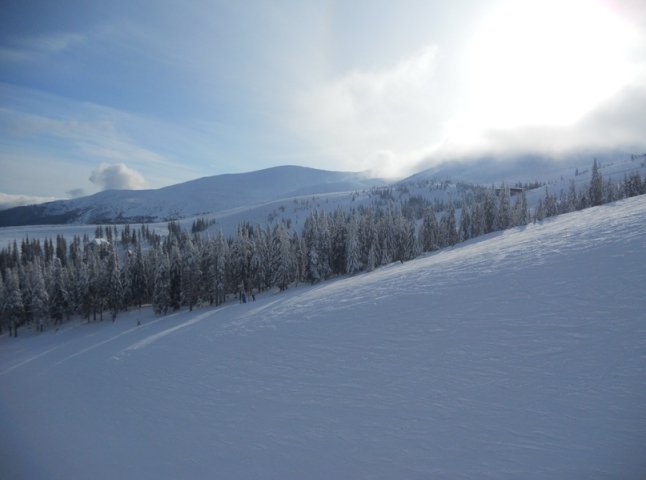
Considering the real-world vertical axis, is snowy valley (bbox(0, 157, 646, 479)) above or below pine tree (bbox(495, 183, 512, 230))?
below

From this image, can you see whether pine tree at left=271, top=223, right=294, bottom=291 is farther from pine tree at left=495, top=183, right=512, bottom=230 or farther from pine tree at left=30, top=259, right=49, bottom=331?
pine tree at left=495, top=183, right=512, bottom=230

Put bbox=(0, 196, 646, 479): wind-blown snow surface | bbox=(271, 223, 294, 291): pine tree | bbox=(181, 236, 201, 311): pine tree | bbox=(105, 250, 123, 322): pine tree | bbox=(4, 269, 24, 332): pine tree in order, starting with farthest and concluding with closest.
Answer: bbox=(4, 269, 24, 332): pine tree
bbox=(105, 250, 123, 322): pine tree
bbox=(271, 223, 294, 291): pine tree
bbox=(181, 236, 201, 311): pine tree
bbox=(0, 196, 646, 479): wind-blown snow surface

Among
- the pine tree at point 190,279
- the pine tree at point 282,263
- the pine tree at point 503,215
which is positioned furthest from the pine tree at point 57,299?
the pine tree at point 503,215

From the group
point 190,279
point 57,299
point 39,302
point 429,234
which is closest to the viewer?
point 190,279

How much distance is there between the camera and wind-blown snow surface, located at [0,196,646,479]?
9930 mm

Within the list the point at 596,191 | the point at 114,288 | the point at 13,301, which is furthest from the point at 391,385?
the point at 596,191

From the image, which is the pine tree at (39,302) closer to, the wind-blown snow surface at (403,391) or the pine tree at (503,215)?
the wind-blown snow surface at (403,391)

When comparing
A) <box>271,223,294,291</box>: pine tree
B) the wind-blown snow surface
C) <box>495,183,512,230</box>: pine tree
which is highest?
<box>495,183,512,230</box>: pine tree

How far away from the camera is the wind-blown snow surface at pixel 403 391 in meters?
9.93

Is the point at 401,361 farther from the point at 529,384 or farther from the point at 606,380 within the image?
the point at 606,380

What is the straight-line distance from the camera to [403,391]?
13.5m

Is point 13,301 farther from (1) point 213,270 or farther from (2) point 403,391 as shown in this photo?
(2) point 403,391

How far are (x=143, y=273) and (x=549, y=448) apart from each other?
243ft

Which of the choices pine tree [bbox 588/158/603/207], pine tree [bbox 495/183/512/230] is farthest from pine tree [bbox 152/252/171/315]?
pine tree [bbox 588/158/603/207]
